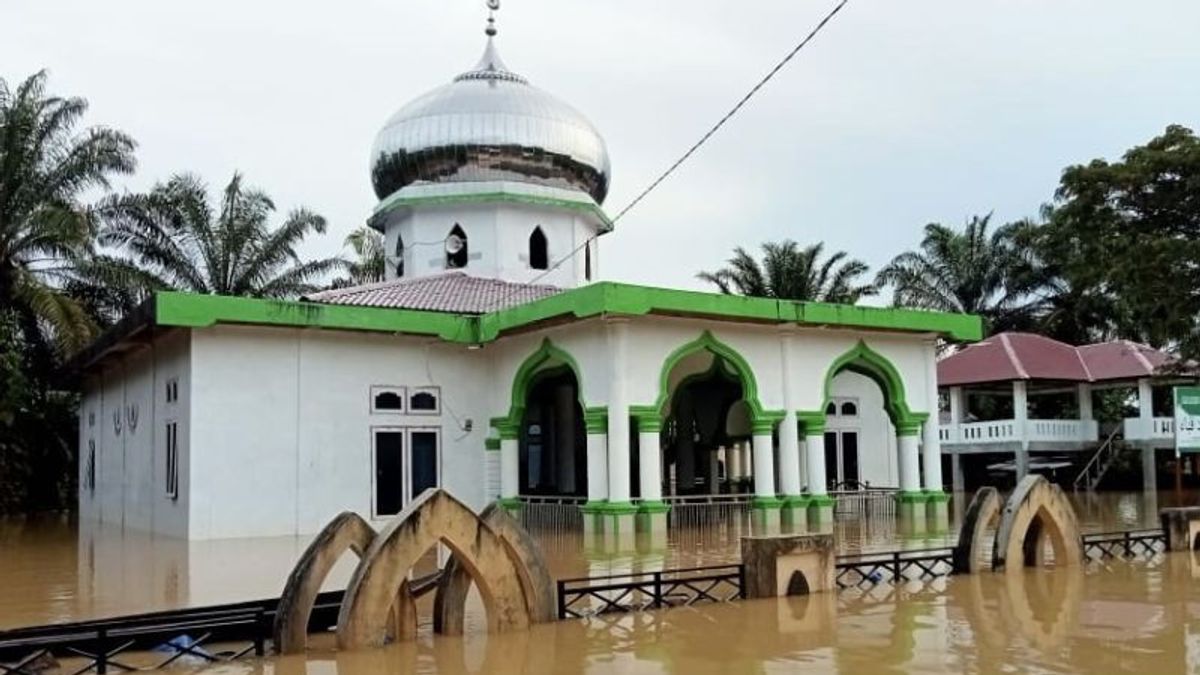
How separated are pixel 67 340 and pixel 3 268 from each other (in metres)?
2.31

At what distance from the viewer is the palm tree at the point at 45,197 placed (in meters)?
24.4

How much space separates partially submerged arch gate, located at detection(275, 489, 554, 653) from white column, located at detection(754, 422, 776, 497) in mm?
9412

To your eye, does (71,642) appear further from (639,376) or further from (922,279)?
(922,279)

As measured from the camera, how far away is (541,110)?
24438 millimetres

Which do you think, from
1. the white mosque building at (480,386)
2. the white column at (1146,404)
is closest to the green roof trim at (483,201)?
the white mosque building at (480,386)

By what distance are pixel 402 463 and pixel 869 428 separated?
423 inches

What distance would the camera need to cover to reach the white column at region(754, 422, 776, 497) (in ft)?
58.8

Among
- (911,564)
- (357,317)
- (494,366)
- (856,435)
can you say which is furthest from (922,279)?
(911,564)

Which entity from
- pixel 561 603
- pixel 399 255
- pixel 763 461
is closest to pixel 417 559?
pixel 561 603

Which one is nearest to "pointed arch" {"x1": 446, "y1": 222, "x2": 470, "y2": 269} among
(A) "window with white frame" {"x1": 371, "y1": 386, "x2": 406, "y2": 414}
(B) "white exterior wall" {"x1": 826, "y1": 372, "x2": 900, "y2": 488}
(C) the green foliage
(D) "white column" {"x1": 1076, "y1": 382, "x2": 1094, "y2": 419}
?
(A) "window with white frame" {"x1": 371, "y1": 386, "x2": 406, "y2": 414}

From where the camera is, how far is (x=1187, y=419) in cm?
1781

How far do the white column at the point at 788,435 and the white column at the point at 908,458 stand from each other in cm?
249

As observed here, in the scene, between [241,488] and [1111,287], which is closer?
[241,488]

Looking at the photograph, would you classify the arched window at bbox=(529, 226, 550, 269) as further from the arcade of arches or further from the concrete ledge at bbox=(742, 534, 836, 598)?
the concrete ledge at bbox=(742, 534, 836, 598)
